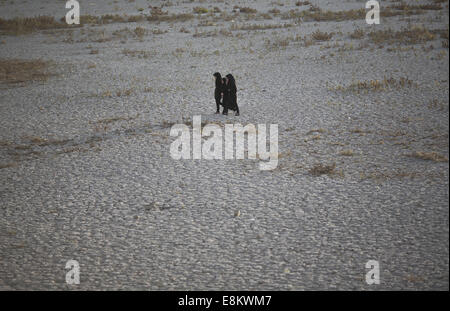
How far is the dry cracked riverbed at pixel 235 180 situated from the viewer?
18.5 feet

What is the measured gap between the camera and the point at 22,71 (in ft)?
70.2

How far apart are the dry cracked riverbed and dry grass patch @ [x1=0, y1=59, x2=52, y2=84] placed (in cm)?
23

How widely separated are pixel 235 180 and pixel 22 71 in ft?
56.3

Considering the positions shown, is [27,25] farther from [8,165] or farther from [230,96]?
[8,165]

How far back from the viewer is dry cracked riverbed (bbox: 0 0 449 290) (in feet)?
18.5

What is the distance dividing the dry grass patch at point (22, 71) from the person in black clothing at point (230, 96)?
36.0 feet

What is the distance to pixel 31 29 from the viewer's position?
122 feet

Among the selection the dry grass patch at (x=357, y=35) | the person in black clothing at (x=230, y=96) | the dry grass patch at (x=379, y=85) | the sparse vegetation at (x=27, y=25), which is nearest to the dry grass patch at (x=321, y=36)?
the dry grass patch at (x=357, y=35)

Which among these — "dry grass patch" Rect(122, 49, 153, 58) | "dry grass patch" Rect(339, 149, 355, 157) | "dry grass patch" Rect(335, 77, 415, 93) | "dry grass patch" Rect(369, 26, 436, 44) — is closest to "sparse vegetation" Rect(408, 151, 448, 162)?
"dry grass patch" Rect(339, 149, 355, 157)

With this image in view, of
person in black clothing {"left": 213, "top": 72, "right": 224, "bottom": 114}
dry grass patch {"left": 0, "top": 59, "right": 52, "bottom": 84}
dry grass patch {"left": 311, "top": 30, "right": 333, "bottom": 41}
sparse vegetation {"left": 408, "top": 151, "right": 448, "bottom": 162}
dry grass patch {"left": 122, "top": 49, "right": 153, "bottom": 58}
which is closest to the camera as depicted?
sparse vegetation {"left": 408, "top": 151, "right": 448, "bottom": 162}

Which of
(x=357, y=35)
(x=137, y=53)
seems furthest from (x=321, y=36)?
(x=137, y=53)

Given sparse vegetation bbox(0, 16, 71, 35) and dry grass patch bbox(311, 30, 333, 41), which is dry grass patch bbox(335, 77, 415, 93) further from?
sparse vegetation bbox(0, 16, 71, 35)

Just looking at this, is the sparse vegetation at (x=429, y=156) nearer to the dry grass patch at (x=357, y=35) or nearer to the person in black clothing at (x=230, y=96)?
the person in black clothing at (x=230, y=96)

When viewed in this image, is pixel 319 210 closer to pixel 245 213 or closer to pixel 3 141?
pixel 245 213
